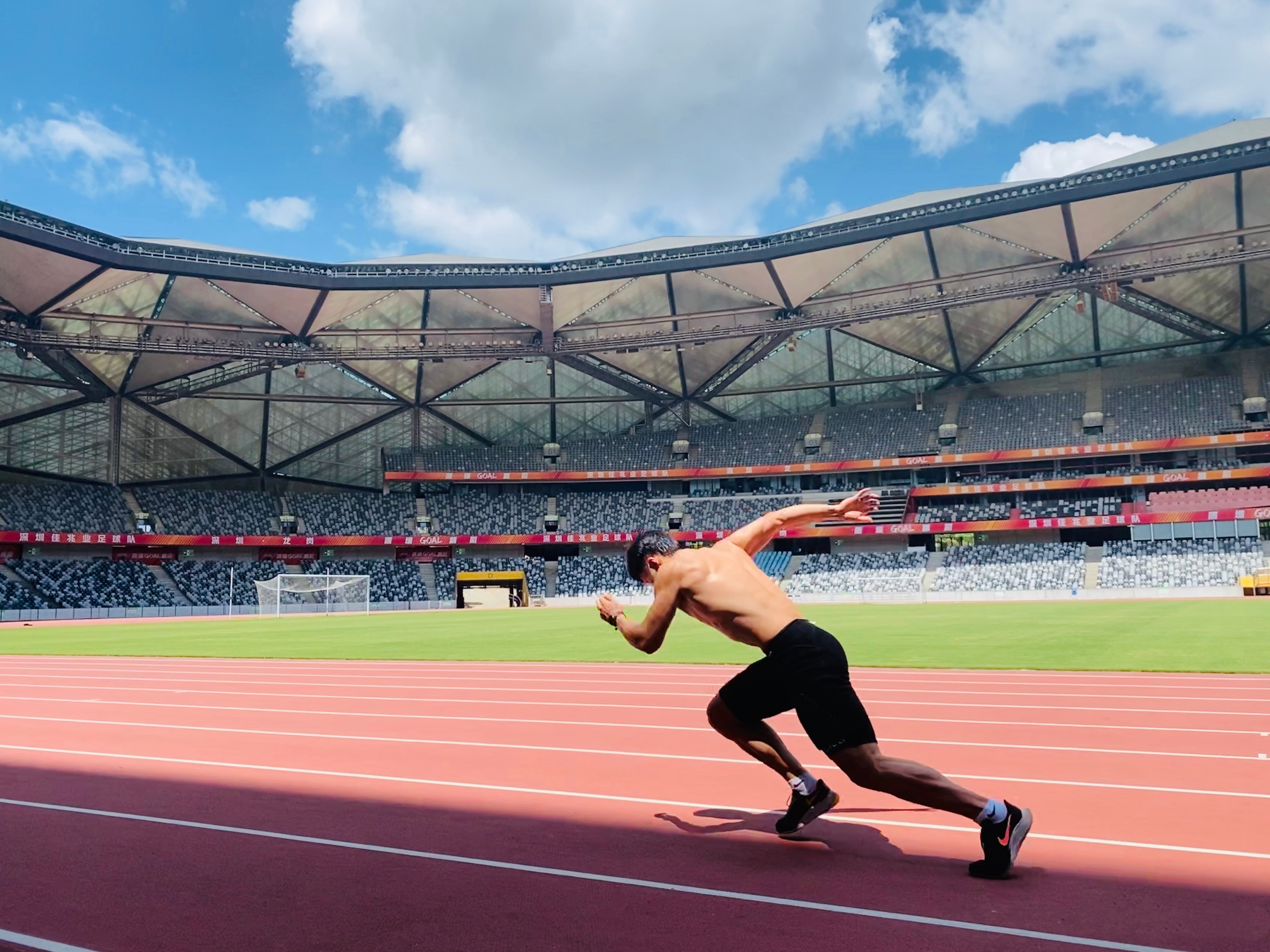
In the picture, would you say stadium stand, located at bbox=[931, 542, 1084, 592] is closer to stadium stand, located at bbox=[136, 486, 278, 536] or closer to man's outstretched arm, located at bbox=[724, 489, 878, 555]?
stadium stand, located at bbox=[136, 486, 278, 536]

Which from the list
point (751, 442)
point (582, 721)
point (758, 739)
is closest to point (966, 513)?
point (751, 442)

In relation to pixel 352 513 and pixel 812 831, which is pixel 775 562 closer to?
pixel 352 513

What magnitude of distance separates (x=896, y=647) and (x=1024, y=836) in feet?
47.8

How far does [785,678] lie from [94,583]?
54752 millimetres

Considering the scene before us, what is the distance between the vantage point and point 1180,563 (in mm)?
48406

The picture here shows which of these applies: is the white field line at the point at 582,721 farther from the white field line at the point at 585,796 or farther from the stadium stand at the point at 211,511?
the stadium stand at the point at 211,511

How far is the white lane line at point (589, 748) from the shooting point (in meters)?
6.89

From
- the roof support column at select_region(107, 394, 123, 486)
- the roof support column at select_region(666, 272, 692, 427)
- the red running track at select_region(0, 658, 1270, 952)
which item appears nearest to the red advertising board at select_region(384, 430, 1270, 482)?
the roof support column at select_region(666, 272, 692, 427)

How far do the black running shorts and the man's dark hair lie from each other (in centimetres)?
71

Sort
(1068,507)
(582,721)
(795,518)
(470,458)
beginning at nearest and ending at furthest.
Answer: (795,518)
(582,721)
(1068,507)
(470,458)

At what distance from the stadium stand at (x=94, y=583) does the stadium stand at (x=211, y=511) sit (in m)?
3.96

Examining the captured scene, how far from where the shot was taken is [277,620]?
41688 millimetres

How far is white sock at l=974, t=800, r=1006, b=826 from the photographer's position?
13.3ft

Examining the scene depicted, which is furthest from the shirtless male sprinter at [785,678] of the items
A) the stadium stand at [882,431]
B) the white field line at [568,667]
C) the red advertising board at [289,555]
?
the red advertising board at [289,555]
